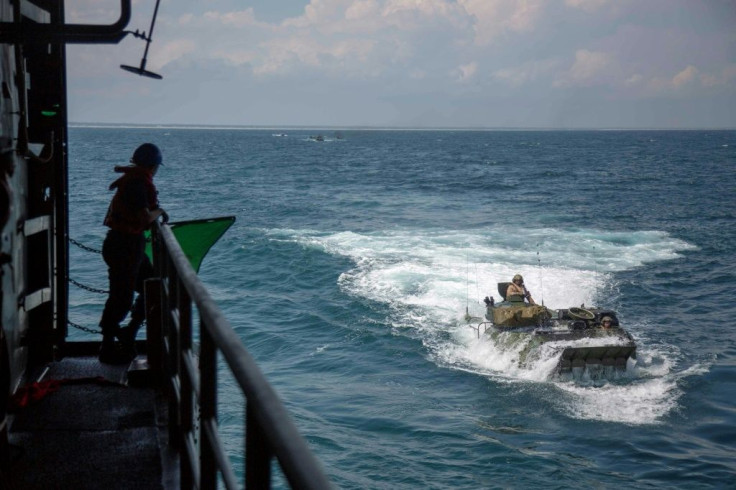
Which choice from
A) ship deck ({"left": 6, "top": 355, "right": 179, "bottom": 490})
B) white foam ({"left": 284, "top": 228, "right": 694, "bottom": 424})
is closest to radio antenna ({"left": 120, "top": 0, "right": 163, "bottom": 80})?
ship deck ({"left": 6, "top": 355, "right": 179, "bottom": 490})

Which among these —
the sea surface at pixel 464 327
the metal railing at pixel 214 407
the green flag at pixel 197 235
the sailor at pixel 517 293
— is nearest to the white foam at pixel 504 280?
the sea surface at pixel 464 327

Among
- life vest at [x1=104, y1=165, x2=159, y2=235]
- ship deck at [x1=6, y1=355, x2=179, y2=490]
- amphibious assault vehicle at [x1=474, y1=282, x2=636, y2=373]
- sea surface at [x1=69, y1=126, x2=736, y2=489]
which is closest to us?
ship deck at [x1=6, y1=355, x2=179, y2=490]

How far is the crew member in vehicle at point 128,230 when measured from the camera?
20.7 ft

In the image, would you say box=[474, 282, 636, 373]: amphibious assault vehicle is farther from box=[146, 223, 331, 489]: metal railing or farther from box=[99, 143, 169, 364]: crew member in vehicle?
box=[146, 223, 331, 489]: metal railing

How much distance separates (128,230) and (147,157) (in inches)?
24.7

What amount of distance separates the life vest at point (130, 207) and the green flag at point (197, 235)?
0.56 m

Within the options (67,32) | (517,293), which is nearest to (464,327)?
(517,293)

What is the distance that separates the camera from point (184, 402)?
12.7 ft

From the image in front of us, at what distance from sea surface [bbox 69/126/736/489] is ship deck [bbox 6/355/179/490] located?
29.6ft

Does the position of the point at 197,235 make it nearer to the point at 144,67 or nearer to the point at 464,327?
the point at 144,67

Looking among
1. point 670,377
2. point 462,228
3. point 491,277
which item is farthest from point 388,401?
point 462,228

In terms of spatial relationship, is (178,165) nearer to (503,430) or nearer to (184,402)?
(503,430)

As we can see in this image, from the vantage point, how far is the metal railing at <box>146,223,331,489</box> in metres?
1.48

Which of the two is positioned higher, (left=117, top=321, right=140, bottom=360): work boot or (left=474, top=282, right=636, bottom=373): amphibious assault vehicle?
(left=117, top=321, right=140, bottom=360): work boot
